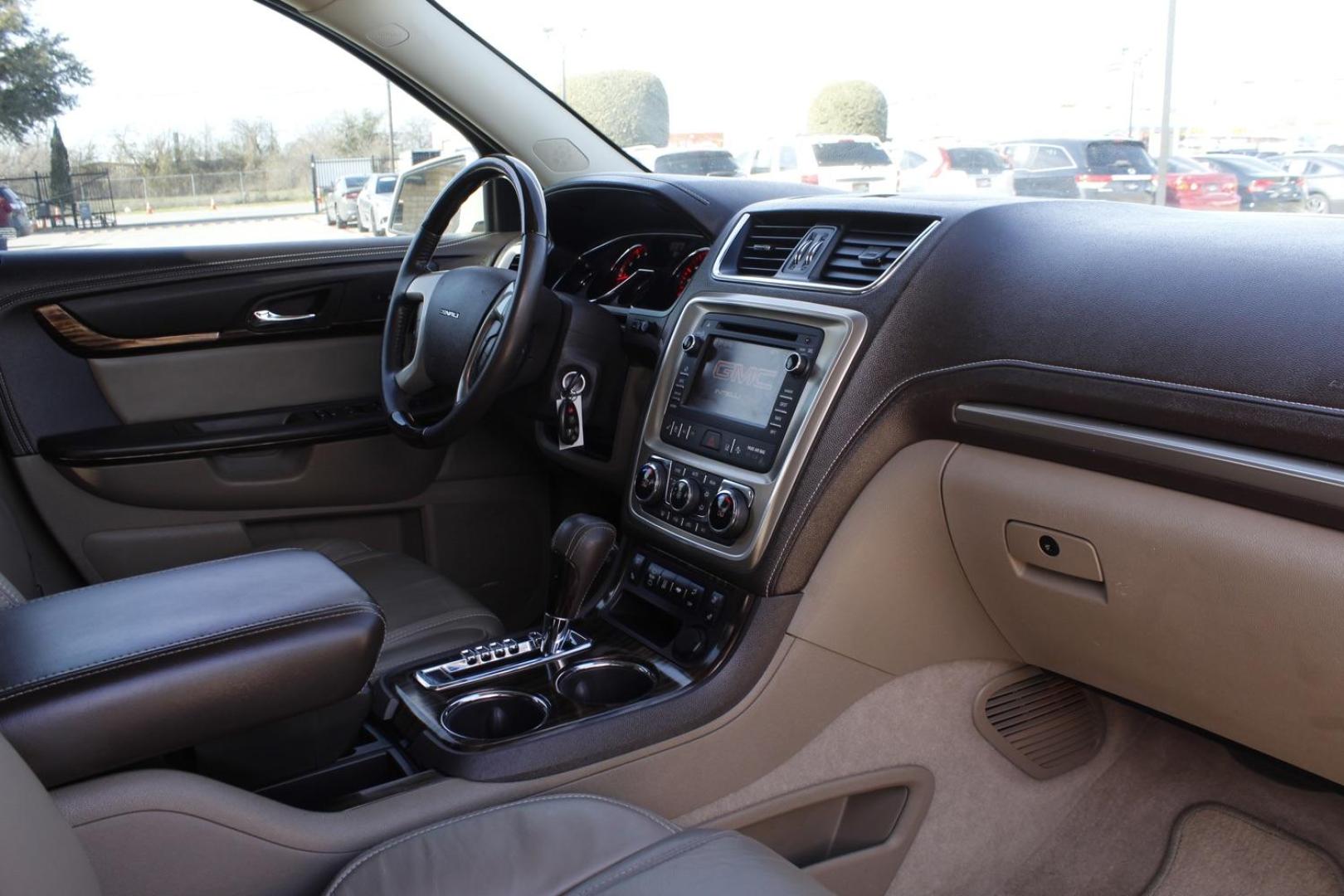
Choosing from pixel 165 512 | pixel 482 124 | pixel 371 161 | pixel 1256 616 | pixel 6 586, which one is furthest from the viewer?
pixel 371 161

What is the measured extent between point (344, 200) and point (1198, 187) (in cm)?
178

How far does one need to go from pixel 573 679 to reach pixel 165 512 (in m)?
1.10

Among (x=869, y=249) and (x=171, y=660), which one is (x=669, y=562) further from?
(x=171, y=660)

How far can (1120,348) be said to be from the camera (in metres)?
1.26

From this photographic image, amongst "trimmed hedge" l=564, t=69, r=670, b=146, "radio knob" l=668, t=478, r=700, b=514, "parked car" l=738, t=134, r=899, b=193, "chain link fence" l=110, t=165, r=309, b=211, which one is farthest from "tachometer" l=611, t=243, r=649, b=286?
"chain link fence" l=110, t=165, r=309, b=211

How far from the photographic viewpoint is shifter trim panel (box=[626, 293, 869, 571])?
150cm

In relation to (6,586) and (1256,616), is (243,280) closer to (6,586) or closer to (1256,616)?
(6,586)

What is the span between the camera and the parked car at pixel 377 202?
2.65 metres

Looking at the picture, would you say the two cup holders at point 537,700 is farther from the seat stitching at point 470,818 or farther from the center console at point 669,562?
the seat stitching at point 470,818

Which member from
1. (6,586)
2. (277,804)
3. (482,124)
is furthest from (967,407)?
(482,124)

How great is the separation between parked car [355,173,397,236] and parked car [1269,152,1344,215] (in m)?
1.84

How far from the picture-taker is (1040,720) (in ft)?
5.72

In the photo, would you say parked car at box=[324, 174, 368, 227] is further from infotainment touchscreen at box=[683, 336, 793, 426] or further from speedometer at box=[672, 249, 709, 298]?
infotainment touchscreen at box=[683, 336, 793, 426]

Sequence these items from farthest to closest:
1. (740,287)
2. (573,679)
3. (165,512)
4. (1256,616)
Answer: (165,512) < (740,287) < (573,679) < (1256,616)
